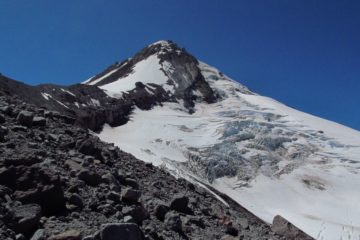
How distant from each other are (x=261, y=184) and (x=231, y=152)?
14.8 ft

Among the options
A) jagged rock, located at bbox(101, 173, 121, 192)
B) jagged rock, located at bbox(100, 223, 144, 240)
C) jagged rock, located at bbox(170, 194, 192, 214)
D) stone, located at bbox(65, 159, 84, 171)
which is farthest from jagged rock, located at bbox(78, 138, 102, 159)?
jagged rock, located at bbox(100, 223, 144, 240)

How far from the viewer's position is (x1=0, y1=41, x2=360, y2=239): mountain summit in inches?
1344

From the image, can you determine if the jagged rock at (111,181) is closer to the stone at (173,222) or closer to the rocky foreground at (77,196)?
the rocky foreground at (77,196)

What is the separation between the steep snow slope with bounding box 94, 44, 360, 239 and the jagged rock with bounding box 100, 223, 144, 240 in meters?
24.2

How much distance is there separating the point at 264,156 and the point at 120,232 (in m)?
38.7

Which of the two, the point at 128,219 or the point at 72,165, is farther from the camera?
the point at 72,165

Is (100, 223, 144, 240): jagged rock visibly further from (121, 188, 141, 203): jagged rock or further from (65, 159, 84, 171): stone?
(65, 159, 84, 171): stone

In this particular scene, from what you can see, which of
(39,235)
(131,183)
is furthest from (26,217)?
(131,183)

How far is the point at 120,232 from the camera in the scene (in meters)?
5.68

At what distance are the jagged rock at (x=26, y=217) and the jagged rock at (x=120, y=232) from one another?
81 centimetres

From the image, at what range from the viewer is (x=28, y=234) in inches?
215

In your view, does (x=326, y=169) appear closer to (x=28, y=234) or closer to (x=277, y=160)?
(x=277, y=160)

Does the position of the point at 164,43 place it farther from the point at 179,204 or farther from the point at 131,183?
the point at 179,204

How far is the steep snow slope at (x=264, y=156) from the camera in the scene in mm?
34125
